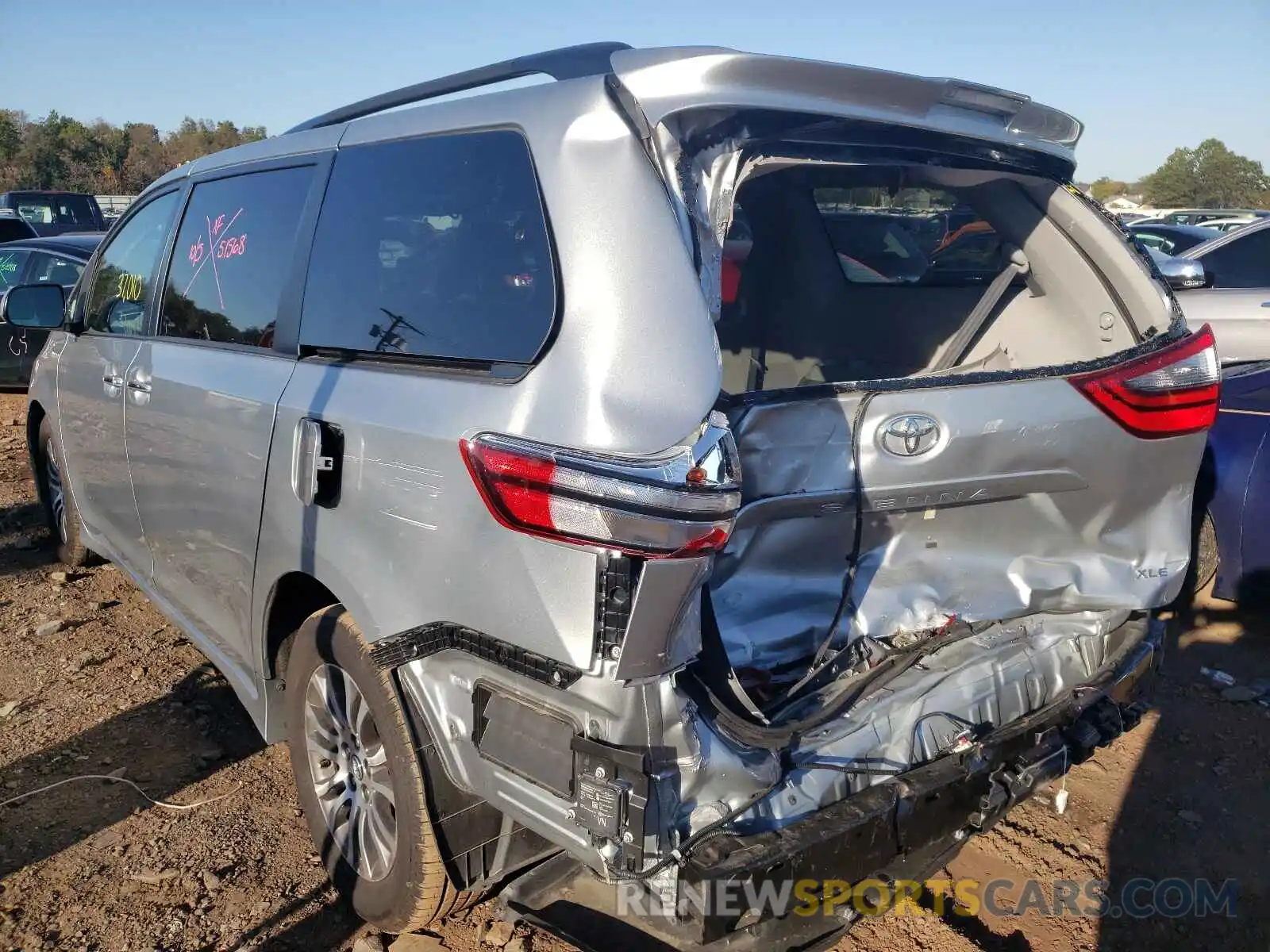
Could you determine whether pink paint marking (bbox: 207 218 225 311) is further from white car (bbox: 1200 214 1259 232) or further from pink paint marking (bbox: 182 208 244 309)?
white car (bbox: 1200 214 1259 232)

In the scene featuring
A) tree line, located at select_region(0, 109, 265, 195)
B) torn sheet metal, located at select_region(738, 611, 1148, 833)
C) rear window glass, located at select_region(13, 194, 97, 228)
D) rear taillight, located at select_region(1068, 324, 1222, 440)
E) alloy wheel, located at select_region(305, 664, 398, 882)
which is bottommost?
alloy wheel, located at select_region(305, 664, 398, 882)

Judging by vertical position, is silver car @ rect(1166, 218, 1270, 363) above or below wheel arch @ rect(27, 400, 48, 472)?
above

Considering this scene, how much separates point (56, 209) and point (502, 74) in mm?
21207

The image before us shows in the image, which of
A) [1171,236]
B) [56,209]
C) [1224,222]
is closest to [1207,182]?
[1224,222]

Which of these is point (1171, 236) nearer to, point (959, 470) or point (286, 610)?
point (959, 470)

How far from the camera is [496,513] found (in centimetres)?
183

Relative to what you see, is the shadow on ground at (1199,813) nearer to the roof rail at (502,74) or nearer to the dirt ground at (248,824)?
the dirt ground at (248,824)

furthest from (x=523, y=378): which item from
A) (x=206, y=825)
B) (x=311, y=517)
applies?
(x=206, y=825)

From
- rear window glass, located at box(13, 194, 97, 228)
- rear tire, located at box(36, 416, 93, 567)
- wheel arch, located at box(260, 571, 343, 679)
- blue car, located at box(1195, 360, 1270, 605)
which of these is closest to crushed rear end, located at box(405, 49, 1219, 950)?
wheel arch, located at box(260, 571, 343, 679)

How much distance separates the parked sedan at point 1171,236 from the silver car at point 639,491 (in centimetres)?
860

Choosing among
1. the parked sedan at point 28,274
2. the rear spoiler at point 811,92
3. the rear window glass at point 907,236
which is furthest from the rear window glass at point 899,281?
the parked sedan at point 28,274

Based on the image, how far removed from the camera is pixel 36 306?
416cm

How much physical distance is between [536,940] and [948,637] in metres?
1.37

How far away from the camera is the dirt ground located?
8.76 ft
